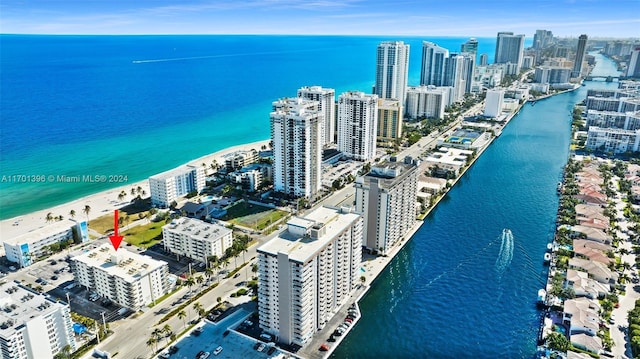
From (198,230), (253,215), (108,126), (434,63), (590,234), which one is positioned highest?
(434,63)

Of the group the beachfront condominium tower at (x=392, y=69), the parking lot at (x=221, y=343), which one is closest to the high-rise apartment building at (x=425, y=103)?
the beachfront condominium tower at (x=392, y=69)

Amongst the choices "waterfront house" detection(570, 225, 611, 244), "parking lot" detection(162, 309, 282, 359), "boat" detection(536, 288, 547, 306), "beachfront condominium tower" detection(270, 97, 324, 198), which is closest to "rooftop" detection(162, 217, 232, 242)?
"parking lot" detection(162, 309, 282, 359)

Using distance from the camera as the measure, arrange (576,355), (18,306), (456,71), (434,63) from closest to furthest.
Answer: (18,306)
(576,355)
(456,71)
(434,63)

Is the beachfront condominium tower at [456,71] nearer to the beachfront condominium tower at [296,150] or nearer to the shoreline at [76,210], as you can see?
the beachfront condominium tower at [296,150]

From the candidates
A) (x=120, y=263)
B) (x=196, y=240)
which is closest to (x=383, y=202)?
(x=196, y=240)

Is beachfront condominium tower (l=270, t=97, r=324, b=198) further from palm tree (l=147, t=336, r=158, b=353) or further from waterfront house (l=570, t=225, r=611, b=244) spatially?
waterfront house (l=570, t=225, r=611, b=244)

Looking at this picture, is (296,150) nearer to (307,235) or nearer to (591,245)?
(307,235)

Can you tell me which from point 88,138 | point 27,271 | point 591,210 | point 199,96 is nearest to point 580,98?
point 591,210
